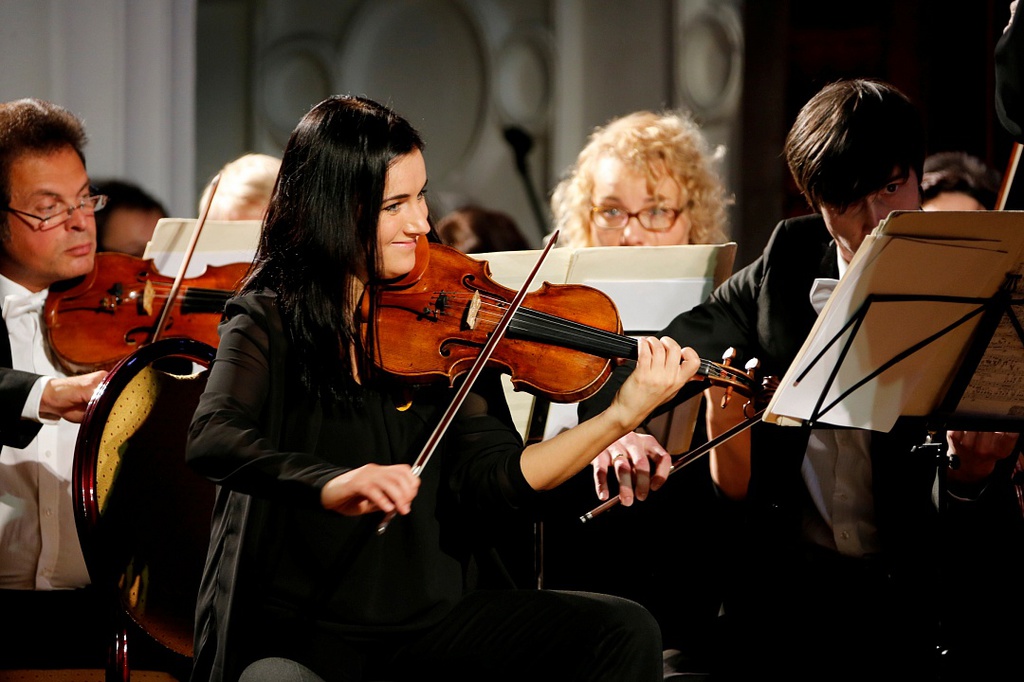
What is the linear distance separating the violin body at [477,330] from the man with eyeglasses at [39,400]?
0.54 m

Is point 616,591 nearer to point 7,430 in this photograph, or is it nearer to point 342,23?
point 7,430

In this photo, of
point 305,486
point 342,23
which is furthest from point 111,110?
point 305,486

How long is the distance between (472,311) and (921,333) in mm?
601

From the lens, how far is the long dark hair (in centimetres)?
142

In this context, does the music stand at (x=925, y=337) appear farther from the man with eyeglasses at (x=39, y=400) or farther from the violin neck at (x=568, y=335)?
the man with eyeglasses at (x=39, y=400)

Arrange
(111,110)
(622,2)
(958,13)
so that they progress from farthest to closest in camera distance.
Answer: (622,2), (958,13), (111,110)

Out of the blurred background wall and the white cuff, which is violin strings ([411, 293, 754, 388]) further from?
the blurred background wall

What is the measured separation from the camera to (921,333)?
1.43 metres

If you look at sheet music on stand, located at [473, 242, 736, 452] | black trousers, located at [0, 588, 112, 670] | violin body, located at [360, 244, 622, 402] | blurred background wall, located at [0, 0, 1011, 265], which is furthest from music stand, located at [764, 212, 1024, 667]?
blurred background wall, located at [0, 0, 1011, 265]

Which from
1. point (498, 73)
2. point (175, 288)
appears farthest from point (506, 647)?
point (498, 73)

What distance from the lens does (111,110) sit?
2881 mm

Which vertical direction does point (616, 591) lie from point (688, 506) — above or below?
below

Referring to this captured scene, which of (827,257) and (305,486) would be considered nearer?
(305,486)

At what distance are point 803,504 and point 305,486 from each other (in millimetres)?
994
